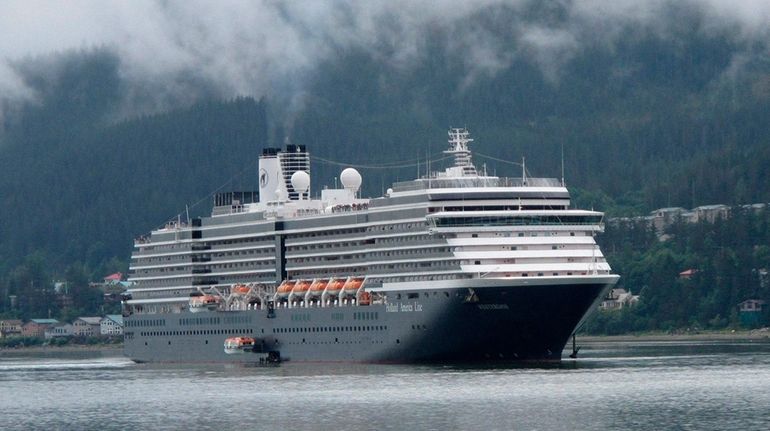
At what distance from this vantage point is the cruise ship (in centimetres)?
12231

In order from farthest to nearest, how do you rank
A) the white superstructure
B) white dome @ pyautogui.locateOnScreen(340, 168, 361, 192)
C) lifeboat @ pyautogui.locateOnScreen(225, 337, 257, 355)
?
white dome @ pyautogui.locateOnScreen(340, 168, 361, 192) → lifeboat @ pyautogui.locateOnScreen(225, 337, 257, 355) → the white superstructure

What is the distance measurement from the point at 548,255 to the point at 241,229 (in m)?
30.7

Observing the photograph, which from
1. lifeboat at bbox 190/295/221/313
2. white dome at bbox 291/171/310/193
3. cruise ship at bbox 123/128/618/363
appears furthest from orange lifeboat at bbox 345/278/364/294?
white dome at bbox 291/171/310/193

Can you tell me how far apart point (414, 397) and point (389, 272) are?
87.8 feet

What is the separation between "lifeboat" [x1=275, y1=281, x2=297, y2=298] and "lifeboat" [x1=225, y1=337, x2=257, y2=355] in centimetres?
380

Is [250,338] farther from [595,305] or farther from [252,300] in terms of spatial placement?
[595,305]

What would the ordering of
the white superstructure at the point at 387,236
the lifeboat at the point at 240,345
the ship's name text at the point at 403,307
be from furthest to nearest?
the lifeboat at the point at 240,345, the ship's name text at the point at 403,307, the white superstructure at the point at 387,236

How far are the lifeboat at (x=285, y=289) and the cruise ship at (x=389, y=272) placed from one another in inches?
3.7

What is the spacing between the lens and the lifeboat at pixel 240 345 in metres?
140

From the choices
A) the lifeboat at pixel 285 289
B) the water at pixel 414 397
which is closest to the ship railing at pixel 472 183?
the water at pixel 414 397

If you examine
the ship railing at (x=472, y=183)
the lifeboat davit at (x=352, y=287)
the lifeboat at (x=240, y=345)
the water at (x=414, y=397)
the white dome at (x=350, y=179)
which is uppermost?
the white dome at (x=350, y=179)

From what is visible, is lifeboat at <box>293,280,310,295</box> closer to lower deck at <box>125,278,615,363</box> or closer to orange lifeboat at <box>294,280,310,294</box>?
orange lifeboat at <box>294,280,310,294</box>

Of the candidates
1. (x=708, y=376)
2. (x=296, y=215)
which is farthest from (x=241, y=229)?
(x=708, y=376)

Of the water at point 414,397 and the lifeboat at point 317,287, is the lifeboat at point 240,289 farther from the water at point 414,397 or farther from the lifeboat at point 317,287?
the lifeboat at point 317,287
